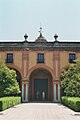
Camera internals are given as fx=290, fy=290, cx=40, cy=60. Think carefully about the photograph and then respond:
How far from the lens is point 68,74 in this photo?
3625 cm

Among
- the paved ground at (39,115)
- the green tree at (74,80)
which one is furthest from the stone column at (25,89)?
the paved ground at (39,115)

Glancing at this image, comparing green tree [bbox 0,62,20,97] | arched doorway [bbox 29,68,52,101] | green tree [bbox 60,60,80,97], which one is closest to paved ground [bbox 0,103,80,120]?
green tree [bbox 60,60,80,97]

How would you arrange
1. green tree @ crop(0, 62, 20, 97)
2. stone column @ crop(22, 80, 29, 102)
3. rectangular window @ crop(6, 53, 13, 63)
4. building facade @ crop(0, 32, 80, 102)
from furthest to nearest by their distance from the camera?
rectangular window @ crop(6, 53, 13, 63), building facade @ crop(0, 32, 80, 102), stone column @ crop(22, 80, 29, 102), green tree @ crop(0, 62, 20, 97)

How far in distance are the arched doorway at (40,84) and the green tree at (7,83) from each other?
10.0m

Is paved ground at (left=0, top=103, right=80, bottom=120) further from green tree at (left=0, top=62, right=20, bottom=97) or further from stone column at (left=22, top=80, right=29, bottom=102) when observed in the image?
stone column at (left=22, top=80, right=29, bottom=102)

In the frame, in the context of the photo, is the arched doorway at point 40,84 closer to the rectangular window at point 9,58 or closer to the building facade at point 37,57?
the building facade at point 37,57

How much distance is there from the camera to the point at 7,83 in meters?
35.4

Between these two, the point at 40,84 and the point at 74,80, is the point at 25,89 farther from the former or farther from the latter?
the point at 74,80

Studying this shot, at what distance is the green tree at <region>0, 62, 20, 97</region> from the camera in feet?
113

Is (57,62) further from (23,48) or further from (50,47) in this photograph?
(23,48)

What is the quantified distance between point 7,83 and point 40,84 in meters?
12.2

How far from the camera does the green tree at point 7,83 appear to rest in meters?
34.4

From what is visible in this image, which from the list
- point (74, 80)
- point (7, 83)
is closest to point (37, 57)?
point (7, 83)

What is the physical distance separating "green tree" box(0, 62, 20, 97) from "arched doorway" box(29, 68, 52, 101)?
10005 mm
